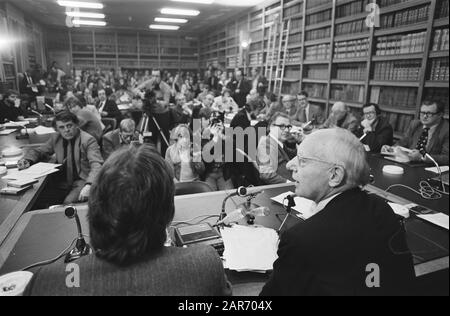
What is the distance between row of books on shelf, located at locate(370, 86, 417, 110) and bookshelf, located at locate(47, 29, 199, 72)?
9.23 meters

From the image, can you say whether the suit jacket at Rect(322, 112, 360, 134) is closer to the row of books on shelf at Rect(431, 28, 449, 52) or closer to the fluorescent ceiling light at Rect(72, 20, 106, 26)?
the row of books on shelf at Rect(431, 28, 449, 52)

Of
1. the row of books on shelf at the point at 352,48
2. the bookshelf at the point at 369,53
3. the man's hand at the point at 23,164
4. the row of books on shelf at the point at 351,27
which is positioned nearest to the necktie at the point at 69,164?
the man's hand at the point at 23,164

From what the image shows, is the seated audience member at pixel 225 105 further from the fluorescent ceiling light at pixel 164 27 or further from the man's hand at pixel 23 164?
the fluorescent ceiling light at pixel 164 27

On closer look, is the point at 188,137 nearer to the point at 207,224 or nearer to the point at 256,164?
the point at 256,164

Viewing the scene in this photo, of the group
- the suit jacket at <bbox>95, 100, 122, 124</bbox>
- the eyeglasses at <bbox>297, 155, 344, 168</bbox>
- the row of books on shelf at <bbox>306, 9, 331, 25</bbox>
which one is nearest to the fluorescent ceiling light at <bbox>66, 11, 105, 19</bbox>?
the suit jacket at <bbox>95, 100, 122, 124</bbox>

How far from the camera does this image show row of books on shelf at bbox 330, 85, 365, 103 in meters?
4.57

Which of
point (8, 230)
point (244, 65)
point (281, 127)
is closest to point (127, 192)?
point (8, 230)

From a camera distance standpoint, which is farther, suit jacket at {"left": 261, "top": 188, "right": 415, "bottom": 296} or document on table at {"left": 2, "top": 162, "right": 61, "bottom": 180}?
document on table at {"left": 2, "top": 162, "right": 61, "bottom": 180}

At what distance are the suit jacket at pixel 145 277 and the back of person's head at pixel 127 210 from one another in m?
0.03

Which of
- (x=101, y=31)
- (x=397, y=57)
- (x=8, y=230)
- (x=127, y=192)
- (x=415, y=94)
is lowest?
(x=8, y=230)

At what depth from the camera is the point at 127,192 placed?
735mm

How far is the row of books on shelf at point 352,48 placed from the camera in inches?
171

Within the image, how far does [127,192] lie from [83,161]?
6.94 feet

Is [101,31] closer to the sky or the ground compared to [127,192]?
closer to the sky
